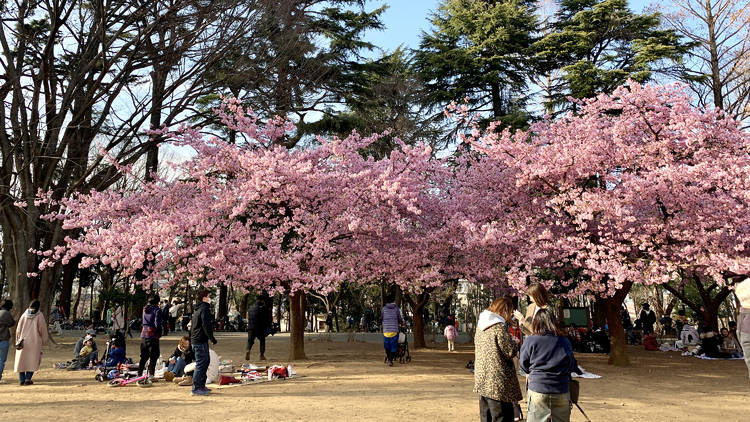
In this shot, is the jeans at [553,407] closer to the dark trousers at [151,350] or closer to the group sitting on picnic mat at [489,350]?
the group sitting on picnic mat at [489,350]

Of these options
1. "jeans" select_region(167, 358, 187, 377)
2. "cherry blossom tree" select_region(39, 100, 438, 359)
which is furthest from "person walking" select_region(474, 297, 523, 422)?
"jeans" select_region(167, 358, 187, 377)

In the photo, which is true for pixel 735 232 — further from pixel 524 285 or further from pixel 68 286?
pixel 68 286

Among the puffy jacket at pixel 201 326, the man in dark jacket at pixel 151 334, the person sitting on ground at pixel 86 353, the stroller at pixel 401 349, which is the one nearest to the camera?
the puffy jacket at pixel 201 326

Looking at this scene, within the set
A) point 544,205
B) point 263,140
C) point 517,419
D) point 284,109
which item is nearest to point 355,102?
point 284,109

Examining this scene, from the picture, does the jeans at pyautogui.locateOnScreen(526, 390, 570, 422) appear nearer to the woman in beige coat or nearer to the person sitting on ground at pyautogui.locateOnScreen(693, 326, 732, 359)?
the woman in beige coat

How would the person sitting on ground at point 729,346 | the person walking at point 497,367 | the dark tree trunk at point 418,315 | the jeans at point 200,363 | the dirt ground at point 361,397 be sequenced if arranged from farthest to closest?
the dark tree trunk at point 418,315, the person sitting on ground at point 729,346, the jeans at point 200,363, the dirt ground at point 361,397, the person walking at point 497,367

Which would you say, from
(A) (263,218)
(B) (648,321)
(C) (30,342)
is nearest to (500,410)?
(C) (30,342)

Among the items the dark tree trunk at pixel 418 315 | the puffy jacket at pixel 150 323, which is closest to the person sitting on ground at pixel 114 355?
the puffy jacket at pixel 150 323

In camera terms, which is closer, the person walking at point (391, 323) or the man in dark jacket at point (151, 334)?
the man in dark jacket at point (151, 334)

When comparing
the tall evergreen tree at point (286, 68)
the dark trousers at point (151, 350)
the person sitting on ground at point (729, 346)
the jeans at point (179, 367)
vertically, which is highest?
the tall evergreen tree at point (286, 68)

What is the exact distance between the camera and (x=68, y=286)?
26578 millimetres

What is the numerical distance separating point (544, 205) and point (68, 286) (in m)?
24.8

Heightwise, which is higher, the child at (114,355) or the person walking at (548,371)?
the person walking at (548,371)

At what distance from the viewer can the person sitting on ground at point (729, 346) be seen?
50.8ft
